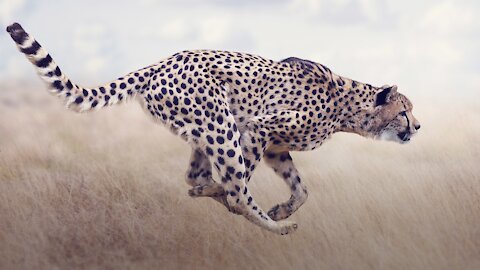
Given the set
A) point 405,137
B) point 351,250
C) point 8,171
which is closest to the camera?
point 351,250

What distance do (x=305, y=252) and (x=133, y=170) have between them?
2434mm

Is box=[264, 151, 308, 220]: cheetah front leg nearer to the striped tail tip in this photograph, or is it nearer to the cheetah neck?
the cheetah neck

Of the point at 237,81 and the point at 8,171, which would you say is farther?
the point at 8,171

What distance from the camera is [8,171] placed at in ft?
29.2

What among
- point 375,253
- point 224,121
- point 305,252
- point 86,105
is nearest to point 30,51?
point 86,105

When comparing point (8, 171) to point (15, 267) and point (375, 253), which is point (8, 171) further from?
point (375, 253)

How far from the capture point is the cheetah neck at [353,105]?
7.65 meters

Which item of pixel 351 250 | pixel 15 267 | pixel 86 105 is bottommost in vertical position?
pixel 15 267

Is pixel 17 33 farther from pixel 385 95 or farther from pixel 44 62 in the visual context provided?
pixel 385 95

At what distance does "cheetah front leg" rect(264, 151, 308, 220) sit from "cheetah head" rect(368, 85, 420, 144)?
738 mm

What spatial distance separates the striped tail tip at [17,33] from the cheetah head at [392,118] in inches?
114

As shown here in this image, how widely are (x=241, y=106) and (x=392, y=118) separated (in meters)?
1.37

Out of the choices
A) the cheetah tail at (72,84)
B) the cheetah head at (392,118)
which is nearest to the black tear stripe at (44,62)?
the cheetah tail at (72,84)

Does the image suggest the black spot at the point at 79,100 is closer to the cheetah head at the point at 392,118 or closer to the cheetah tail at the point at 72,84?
the cheetah tail at the point at 72,84
